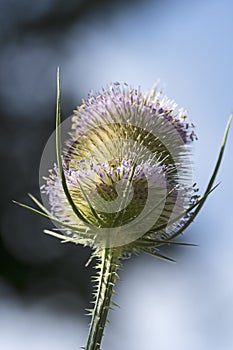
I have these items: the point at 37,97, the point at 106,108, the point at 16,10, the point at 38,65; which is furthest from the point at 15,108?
the point at 106,108

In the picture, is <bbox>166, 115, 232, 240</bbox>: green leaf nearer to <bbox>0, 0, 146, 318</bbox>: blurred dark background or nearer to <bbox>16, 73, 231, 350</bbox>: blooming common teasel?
<bbox>16, 73, 231, 350</bbox>: blooming common teasel

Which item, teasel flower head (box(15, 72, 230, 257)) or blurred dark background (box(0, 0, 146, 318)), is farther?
blurred dark background (box(0, 0, 146, 318))

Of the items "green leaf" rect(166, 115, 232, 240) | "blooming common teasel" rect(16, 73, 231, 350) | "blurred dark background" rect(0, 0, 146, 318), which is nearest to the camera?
"green leaf" rect(166, 115, 232, 240)

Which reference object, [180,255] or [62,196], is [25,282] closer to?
[180,255]

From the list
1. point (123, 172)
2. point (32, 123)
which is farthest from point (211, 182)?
point (32, 123)

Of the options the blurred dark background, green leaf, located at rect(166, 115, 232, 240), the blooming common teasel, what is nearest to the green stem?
the blooming common teasel

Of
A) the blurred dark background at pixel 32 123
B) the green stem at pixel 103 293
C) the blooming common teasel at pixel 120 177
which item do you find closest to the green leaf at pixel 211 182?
the blooming common teasel at pixel 120 177

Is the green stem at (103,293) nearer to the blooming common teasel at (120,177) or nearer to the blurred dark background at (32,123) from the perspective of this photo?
the blooming common teasel at (120,177)

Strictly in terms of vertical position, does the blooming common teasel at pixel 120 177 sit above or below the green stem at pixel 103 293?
above

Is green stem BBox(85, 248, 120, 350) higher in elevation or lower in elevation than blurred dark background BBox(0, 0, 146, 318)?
lower
